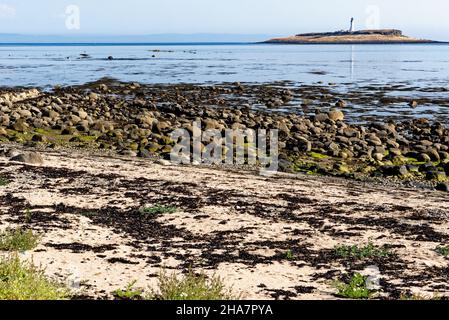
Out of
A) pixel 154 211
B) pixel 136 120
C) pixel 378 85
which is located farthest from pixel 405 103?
pixel 154 211

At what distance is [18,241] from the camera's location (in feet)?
34.4

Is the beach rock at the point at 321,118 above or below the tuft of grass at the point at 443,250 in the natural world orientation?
above

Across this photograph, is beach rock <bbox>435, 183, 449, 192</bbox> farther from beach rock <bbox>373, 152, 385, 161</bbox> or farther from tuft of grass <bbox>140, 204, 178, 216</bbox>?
tuft of grass <bbox>140, 204, 178, 216</bbox>

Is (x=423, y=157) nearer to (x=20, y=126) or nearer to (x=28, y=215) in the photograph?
(x=28, y=215)

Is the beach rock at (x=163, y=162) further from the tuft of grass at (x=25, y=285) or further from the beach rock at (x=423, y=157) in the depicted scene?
the tuft of grass at (x=25, y=285)

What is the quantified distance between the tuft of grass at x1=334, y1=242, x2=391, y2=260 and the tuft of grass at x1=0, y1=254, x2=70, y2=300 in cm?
539

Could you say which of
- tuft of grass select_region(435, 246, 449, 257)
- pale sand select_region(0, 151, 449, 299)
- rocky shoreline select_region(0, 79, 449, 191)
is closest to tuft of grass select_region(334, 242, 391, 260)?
pale sand select_region(0, 151, 449, 299)

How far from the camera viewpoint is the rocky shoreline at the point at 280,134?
23.2 meters

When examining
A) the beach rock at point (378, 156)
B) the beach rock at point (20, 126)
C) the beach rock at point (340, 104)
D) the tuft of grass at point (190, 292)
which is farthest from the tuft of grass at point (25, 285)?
the beach rock at point (340, 104)

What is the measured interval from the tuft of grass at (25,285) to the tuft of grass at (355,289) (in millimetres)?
4230

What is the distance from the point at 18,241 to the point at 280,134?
21010 mm

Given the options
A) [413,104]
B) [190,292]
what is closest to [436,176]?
[190,292]
